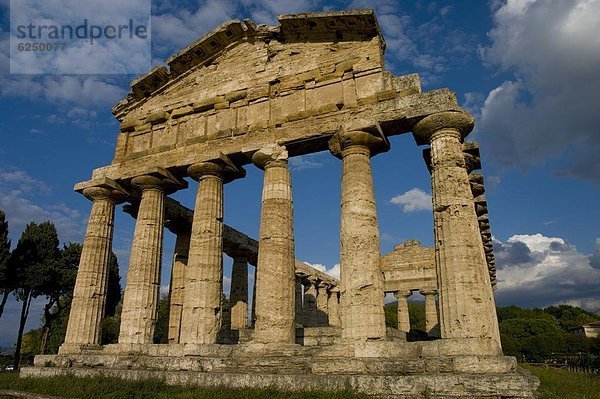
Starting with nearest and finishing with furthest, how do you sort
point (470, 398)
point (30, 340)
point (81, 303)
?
1. point (470, 398)
2. point (81, 303)
3. point (30, 340)

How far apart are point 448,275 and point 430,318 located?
19288 millimetres

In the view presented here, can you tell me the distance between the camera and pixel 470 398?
9039 millimetres

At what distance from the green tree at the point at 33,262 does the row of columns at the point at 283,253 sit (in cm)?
2021

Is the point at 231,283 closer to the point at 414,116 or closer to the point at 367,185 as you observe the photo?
the point at 367,185

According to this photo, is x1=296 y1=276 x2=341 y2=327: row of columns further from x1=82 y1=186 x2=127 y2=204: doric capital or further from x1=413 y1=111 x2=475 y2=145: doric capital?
x1=413 y1=111 x2=475 y2=145: doric capital

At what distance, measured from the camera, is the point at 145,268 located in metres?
16.5

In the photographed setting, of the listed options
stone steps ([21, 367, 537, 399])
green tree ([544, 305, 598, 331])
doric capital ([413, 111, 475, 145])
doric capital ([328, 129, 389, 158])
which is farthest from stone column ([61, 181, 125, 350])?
green tree ([544, 305, 598, 331])

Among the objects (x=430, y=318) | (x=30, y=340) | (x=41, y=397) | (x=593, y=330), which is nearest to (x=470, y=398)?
(x=41, y=397)

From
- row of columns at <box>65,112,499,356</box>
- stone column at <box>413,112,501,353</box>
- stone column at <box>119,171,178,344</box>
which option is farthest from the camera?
stone column at <box>119,171,178,344</box>

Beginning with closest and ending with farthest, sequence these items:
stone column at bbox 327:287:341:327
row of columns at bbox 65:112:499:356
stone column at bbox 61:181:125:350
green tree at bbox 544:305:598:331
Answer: row of columns at bbox 65:112:499:356 < stone column at bbox 61:181:125:350 < stone column at bbox 327:287:341:327 < green tree at bbox 544:305:598:331

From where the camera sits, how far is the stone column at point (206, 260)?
1454 centimetres

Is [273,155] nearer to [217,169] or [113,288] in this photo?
[217,169]

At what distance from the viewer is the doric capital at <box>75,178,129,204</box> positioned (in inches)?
719

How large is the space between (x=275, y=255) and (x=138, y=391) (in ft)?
17.6
